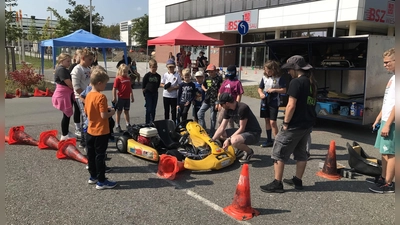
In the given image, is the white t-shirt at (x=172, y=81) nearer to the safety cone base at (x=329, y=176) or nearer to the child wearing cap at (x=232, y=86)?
the child wearing cap at (x=232, y=86)

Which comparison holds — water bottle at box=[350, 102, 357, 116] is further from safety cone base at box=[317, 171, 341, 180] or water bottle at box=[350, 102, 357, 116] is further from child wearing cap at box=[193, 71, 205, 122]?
child wearing cap at box=[193, 71, 205, 122]

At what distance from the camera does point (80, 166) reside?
17.9 feet

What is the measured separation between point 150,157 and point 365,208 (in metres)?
3.33

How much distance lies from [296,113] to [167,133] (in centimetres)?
274

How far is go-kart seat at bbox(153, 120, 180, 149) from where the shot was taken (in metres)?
6.14

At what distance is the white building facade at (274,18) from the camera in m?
22.6

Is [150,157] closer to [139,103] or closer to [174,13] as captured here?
[139,103]

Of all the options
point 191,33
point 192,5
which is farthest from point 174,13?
point 191,33

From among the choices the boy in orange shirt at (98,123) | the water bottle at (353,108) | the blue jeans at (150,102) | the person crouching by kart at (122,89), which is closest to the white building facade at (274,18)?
the water bottle at (353,108)

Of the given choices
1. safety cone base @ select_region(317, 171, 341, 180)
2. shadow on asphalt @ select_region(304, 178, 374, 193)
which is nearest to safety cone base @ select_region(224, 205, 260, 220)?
shadow on asphalt @ select_region(304, 178, 374, 193)

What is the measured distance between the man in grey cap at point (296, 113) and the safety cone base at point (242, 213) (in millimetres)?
729

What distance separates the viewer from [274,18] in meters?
28.1

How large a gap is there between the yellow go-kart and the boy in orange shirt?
1177 mm

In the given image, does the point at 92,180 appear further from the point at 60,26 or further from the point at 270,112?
the point at 60,26
